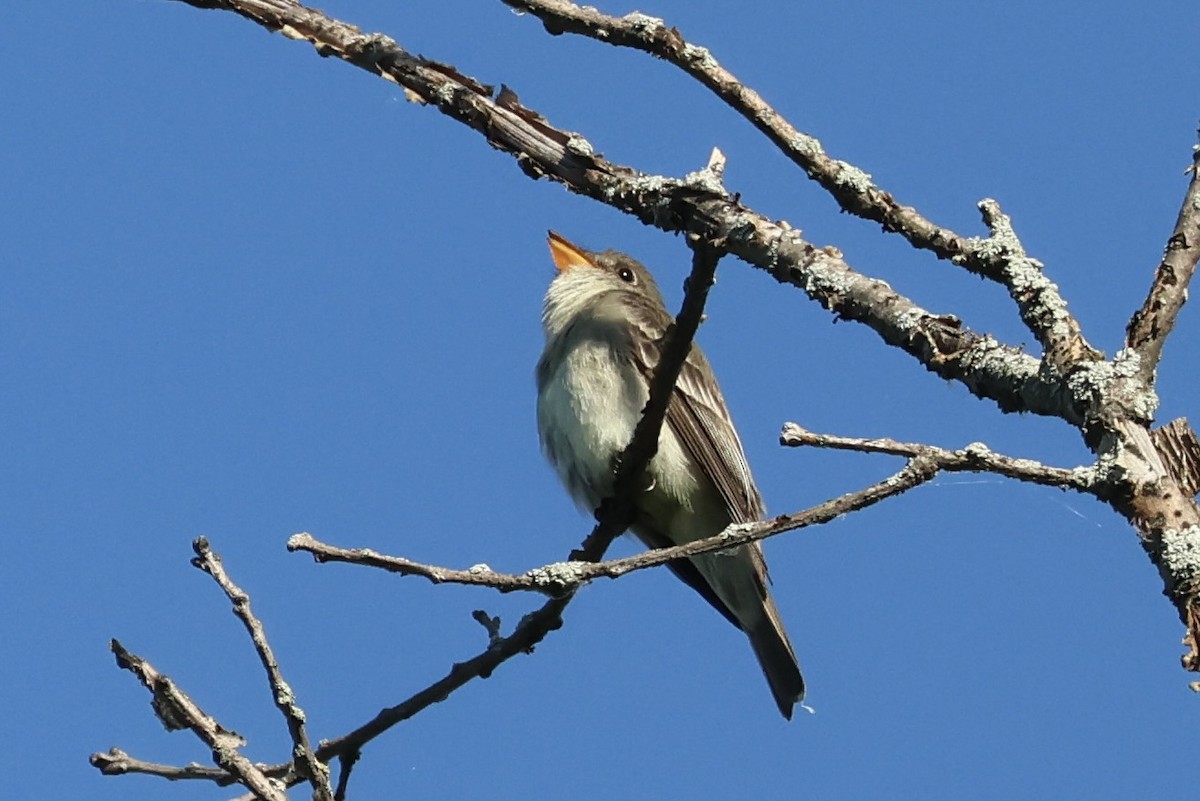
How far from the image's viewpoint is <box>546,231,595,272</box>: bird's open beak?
952 centimetres

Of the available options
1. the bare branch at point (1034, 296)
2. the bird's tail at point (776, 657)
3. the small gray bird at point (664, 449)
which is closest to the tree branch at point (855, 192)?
the bare branch at point (1034, 296)

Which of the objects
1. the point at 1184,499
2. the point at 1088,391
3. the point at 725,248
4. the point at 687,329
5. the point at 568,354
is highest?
the point at 568,354

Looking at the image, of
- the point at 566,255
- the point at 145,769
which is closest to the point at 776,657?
the point at 566,255

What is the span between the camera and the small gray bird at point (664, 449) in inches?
305

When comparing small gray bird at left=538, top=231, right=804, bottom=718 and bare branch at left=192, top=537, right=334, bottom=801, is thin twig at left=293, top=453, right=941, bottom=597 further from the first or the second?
small gray bird at left=538, top=231, right=804, bottom=718

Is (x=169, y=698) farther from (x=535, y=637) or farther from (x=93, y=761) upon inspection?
(x=535, y=637)

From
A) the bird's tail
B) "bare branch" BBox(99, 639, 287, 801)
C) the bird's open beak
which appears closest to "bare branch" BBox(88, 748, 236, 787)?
"bare branch" BBox(99, 639, 287, 801)

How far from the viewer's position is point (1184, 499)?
9.77ft

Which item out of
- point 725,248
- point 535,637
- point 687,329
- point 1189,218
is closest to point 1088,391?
point 1189,218

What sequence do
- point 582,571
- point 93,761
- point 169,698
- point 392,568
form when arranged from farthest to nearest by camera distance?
point 93,761
point 169,698
point 582,571
point 392,568

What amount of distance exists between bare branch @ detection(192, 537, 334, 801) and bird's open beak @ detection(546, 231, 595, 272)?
16.7 ft

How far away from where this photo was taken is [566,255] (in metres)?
9.55

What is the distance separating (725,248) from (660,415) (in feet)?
5.47

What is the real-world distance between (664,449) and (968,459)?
4711 millimetres
